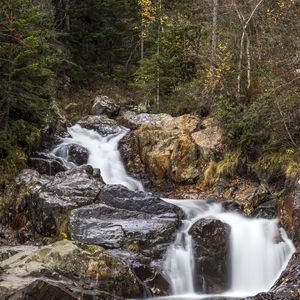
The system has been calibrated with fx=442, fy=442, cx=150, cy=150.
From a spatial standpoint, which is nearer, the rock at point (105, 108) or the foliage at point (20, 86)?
the foliage at point (20, 86)

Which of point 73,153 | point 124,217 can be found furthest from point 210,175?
point 73,153

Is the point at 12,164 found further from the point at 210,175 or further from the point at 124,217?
the point at 210,175

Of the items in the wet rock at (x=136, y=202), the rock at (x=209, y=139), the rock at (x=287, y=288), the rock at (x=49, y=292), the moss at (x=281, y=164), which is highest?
the rock at (x=209, y=139)

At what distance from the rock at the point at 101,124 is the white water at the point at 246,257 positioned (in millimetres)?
7564

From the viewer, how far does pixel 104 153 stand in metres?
15.9

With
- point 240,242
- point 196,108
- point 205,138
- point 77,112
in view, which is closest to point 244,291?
point 240,242

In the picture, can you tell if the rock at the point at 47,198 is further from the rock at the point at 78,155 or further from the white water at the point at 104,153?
the rock at the point at 78,155

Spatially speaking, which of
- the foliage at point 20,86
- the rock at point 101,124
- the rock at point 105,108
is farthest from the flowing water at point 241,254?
the rock at point 105,108

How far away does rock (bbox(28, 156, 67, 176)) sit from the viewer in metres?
13.2

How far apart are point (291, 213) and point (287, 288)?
280cm

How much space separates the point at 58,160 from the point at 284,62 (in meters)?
7.59

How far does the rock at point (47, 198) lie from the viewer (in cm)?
1043

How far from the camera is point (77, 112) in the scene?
69.9ft

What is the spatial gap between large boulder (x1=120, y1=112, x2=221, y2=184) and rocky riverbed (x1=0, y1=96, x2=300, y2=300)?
1.3 inches
